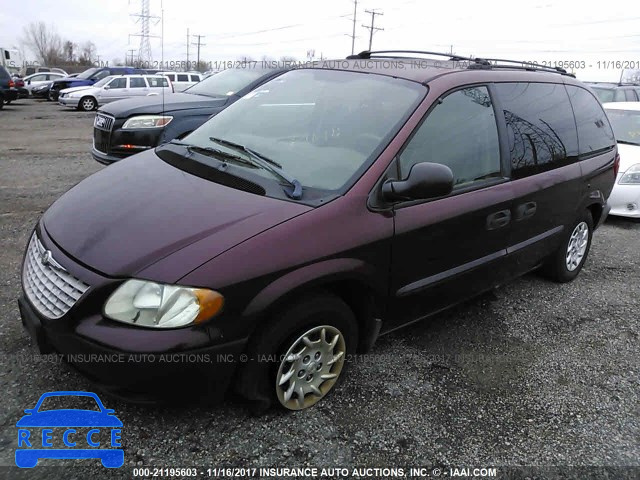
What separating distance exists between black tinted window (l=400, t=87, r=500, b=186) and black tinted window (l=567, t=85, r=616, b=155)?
133cm

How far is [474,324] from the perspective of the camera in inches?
149

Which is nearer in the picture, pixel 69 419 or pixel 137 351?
pixel 137 351

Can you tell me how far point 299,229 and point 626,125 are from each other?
754 cm

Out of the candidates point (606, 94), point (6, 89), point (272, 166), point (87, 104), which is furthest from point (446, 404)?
point (6, 89)

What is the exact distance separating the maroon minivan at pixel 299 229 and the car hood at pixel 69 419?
0.39 m

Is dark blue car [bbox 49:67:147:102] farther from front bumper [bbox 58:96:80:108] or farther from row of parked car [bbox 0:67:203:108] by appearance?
front bumper [bbox 58:96:80:108]

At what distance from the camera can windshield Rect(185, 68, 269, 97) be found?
7.44 metres

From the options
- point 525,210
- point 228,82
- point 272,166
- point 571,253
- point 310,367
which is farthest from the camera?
point 228,82

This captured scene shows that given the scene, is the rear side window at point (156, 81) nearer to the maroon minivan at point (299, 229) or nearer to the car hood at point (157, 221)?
the maroon minivan at point (299, 229)

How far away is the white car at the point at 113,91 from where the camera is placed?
2077 centimetres

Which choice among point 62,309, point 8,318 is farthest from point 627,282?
point 8,318

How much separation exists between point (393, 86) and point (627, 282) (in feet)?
10.7

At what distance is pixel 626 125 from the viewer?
7930 millimetres

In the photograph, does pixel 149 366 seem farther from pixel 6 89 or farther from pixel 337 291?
pixel 6 89
